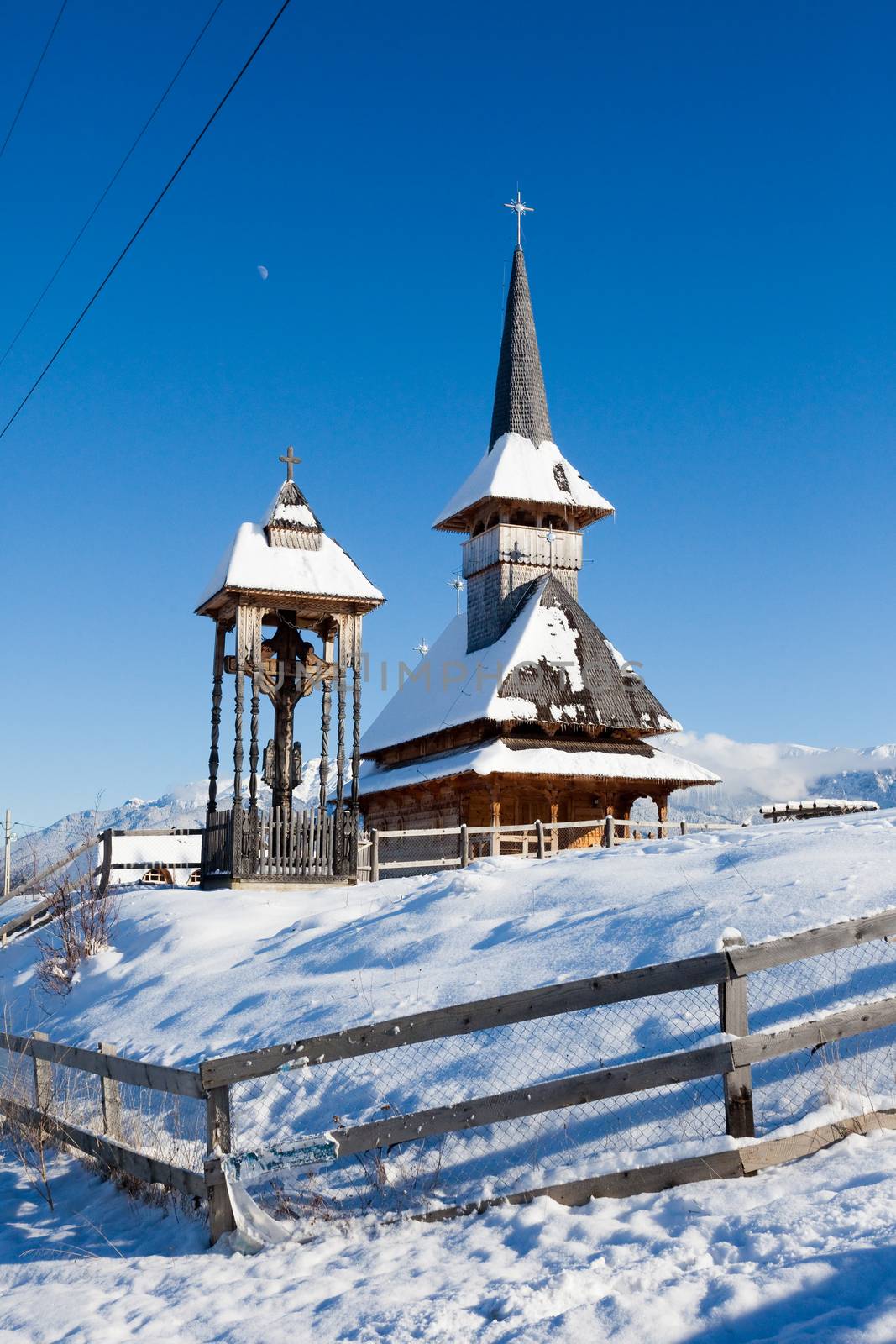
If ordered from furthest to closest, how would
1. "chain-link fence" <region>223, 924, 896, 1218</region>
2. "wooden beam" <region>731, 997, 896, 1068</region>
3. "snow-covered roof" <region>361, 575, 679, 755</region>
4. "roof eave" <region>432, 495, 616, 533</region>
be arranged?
"roof eave" <region>432, 495, 616, 533</region> → "snow-covered roof" <region>361, 575, 679, 755</region> → "chain-link fence" <region>223, 924, 896, 1218</region> → "wooden beam" <region>731, 997, 896, 1068</region>

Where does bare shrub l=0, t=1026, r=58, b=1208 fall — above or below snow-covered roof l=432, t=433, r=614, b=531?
below

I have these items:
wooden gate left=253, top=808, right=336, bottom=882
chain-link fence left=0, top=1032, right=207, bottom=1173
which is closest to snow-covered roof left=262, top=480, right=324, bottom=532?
wooden gate left=253, top=808, right=336, bottom=882

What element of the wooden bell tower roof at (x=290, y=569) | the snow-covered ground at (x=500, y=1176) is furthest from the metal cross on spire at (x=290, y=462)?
the snow-covered ground at (x=500, y=1176)

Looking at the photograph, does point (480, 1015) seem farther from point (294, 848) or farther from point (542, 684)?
point (542, 684)

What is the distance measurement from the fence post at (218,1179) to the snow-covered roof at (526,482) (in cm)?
2691

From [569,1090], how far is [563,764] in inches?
785

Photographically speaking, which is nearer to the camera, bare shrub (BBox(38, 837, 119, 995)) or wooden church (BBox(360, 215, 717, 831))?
bare shrub (BBox(38, 837, 119, 995))

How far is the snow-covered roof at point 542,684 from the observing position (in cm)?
2792

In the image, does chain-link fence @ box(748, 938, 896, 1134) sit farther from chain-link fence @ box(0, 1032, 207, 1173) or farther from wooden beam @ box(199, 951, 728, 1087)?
chain-link fence @ box(0, 1032, 207, 1173)

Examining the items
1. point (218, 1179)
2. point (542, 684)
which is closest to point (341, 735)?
point (542, 684)

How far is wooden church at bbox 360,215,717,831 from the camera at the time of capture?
1080 inches

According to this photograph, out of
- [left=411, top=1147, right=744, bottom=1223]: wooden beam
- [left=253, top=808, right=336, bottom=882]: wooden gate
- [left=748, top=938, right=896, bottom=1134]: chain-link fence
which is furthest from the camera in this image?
[left=253, top=808, right=336, bottom=882]: wooden gate

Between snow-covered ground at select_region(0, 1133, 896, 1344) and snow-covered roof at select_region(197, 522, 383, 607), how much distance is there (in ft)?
44.8

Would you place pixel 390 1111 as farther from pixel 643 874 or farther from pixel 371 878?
pixel 371 878
